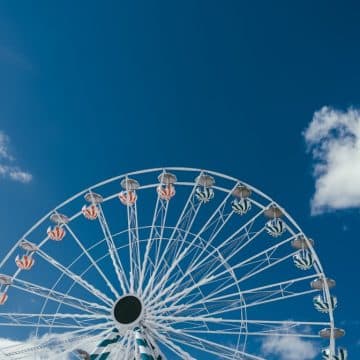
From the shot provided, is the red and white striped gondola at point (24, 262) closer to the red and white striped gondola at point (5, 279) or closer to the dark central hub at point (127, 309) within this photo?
the red and white striped gondola at point (5, 279)

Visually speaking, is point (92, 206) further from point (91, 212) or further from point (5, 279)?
point (5, 279)

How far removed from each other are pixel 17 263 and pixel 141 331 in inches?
348

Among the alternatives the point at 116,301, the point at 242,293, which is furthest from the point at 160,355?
the point at 242,293

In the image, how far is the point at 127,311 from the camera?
2392cm

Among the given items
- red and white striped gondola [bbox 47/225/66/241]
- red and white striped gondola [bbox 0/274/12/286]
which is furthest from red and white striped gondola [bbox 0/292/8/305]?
red and white striped gondola [bbox 47/225/66/241]

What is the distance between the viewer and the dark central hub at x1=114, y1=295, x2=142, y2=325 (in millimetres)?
23656

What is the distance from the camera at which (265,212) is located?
2738 cm

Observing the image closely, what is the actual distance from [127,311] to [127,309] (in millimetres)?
94

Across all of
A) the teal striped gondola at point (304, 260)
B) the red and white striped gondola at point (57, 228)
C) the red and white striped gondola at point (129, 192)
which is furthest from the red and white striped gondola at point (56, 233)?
the teal striped gondola at point (304, 260)

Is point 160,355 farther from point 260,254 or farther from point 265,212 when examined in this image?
point 265,212

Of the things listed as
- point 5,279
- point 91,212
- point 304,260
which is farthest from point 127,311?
point 304,260

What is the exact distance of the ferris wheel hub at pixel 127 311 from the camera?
2353 centimetres

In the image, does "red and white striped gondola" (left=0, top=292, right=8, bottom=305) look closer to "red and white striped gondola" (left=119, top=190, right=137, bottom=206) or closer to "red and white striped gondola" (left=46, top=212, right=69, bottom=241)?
"red and white striped gondola" (left=46, top=212, right=69, bottom=241)

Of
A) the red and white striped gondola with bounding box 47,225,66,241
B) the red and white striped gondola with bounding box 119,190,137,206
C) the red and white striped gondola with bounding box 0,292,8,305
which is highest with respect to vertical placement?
the red and white striped gondola with bounding box 119,190,137,206
